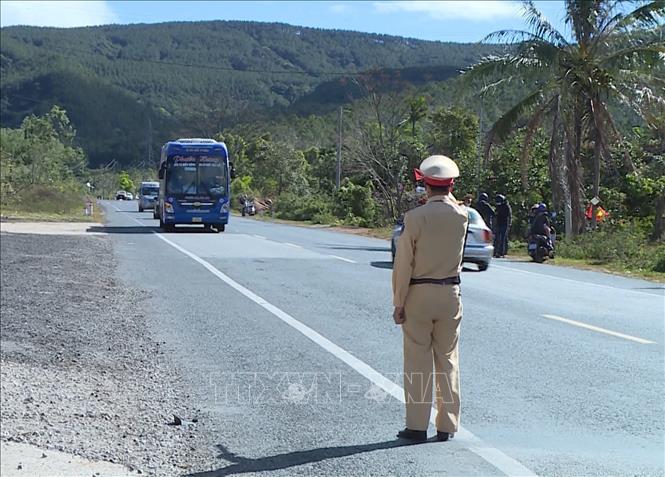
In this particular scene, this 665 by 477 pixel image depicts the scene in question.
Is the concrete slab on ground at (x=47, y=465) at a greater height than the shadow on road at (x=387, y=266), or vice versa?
the concrete slab on ground at (x=47, y=465)

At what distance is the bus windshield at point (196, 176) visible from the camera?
113 feet

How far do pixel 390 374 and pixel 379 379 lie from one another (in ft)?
0.86

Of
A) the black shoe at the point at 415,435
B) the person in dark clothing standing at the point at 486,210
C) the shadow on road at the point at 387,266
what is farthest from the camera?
the person in dark clothing standing at the point at 486,210

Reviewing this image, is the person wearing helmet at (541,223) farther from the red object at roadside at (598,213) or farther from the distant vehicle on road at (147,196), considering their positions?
the distant vehicle on road at (147,196)

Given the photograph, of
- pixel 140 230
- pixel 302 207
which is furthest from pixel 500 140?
pixel 302 207

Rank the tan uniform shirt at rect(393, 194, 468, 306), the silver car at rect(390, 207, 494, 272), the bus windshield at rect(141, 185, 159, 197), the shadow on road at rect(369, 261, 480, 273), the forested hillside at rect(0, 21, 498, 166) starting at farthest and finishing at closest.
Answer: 1. the forested hillside at rect(0, 21, 498, 166)
2. the bus windshield at rect(141, 185, 159, 197)
3. the shadow on road at rect(369, 261, 480, 273)
4. the silver car at rect(390, 207, 494, 272)
5. the tan uniform shirt at rect(393, 194, 468, 306)

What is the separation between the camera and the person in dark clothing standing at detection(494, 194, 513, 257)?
2700 centimetres

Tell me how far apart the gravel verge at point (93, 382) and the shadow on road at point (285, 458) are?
6.8 inches

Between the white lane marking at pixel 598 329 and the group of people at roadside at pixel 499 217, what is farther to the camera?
the group of people at roadside at pixel 499 217

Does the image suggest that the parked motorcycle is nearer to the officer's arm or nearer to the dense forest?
the dense forest

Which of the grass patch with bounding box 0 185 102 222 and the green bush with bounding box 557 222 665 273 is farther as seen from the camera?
the grass patch with bounding box 0 185 102 222

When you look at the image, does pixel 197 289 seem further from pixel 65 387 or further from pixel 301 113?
pixel 301 113

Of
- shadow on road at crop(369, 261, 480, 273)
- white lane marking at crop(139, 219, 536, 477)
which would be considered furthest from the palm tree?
white lane marking at crop(139, 219, 536, 477)

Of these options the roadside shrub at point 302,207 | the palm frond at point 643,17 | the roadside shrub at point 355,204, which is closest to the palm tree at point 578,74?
the palm frond at point 643,17
